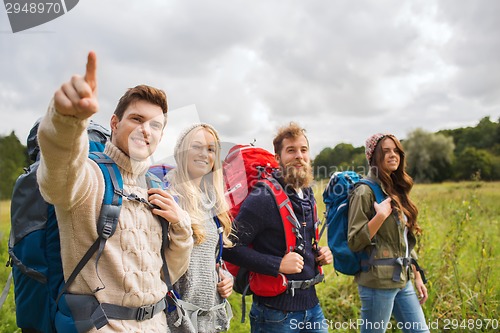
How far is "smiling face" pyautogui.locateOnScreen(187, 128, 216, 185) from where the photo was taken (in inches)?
99.7

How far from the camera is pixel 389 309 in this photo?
10.5 feet

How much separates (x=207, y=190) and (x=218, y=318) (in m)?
0.83

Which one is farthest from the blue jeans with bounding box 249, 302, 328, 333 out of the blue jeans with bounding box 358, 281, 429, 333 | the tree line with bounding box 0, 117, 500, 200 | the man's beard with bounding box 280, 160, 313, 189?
the tree line with bounding box 0, 117, 500, 200

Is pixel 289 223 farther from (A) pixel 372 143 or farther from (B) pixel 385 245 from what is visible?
(A) pixel 372 143

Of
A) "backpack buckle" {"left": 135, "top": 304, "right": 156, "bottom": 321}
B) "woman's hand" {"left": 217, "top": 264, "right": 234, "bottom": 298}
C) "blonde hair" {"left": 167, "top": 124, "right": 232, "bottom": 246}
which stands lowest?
"woman's hand" {"left": 217, "top": 264, "right": 234, "bottom": 298}

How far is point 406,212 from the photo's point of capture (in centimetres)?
341

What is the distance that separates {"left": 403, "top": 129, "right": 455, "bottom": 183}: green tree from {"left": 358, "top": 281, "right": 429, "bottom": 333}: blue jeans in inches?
414

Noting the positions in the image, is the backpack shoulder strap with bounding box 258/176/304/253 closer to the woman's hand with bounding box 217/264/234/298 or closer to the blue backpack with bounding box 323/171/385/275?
the woman's hand with bounding box 217/264/234/298

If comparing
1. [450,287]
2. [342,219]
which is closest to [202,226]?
[342,219]

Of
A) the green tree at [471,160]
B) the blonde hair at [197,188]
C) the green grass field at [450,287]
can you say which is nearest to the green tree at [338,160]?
the green grass field at [450,287]

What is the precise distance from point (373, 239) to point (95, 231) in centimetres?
242

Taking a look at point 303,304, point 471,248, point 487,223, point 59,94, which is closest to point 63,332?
point 59,94

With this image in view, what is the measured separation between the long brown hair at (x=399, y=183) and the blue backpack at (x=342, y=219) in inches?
4.5

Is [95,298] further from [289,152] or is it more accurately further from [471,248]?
[471,248]
